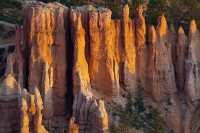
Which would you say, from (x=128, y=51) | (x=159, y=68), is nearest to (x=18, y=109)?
(x=128, y=51)

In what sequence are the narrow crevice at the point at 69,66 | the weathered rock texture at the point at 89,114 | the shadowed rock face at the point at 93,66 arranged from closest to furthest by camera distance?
1. the weathered rock texture at the point at 89,114
2. the shadowed rock face at the point at 93,66
3. the narrow crevice at the point at 69,66

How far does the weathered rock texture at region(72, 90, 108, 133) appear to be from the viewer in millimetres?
29266

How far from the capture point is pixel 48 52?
3269 centimetres

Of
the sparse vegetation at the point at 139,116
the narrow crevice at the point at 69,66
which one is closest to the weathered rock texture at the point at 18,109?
the narrow crevice at the point at 69,66

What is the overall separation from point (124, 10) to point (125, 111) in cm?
784

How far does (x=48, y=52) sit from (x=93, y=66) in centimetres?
365

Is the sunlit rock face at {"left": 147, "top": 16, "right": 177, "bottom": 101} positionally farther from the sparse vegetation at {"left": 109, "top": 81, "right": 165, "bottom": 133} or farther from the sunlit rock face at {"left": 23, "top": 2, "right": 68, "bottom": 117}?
the sunlit rock face at {"left": 23, "top": 2, "right": 68, "bottom": 117}

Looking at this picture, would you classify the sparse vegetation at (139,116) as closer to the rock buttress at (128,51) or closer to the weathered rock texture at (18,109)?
the rock buttress at (128,51)

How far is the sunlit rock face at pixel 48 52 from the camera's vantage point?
1259 inches

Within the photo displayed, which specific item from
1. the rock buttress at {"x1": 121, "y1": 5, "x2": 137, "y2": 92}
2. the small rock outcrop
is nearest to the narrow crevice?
the rock buttress at {"x1": 121, "y1": 5, "x2": 137, "y2": 92}

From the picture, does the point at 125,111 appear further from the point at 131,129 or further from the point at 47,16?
the point at 47,16

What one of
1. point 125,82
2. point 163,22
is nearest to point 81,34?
point 125,82

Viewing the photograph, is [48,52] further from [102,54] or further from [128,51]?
[128,51]

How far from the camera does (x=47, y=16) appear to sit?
32.2 m
